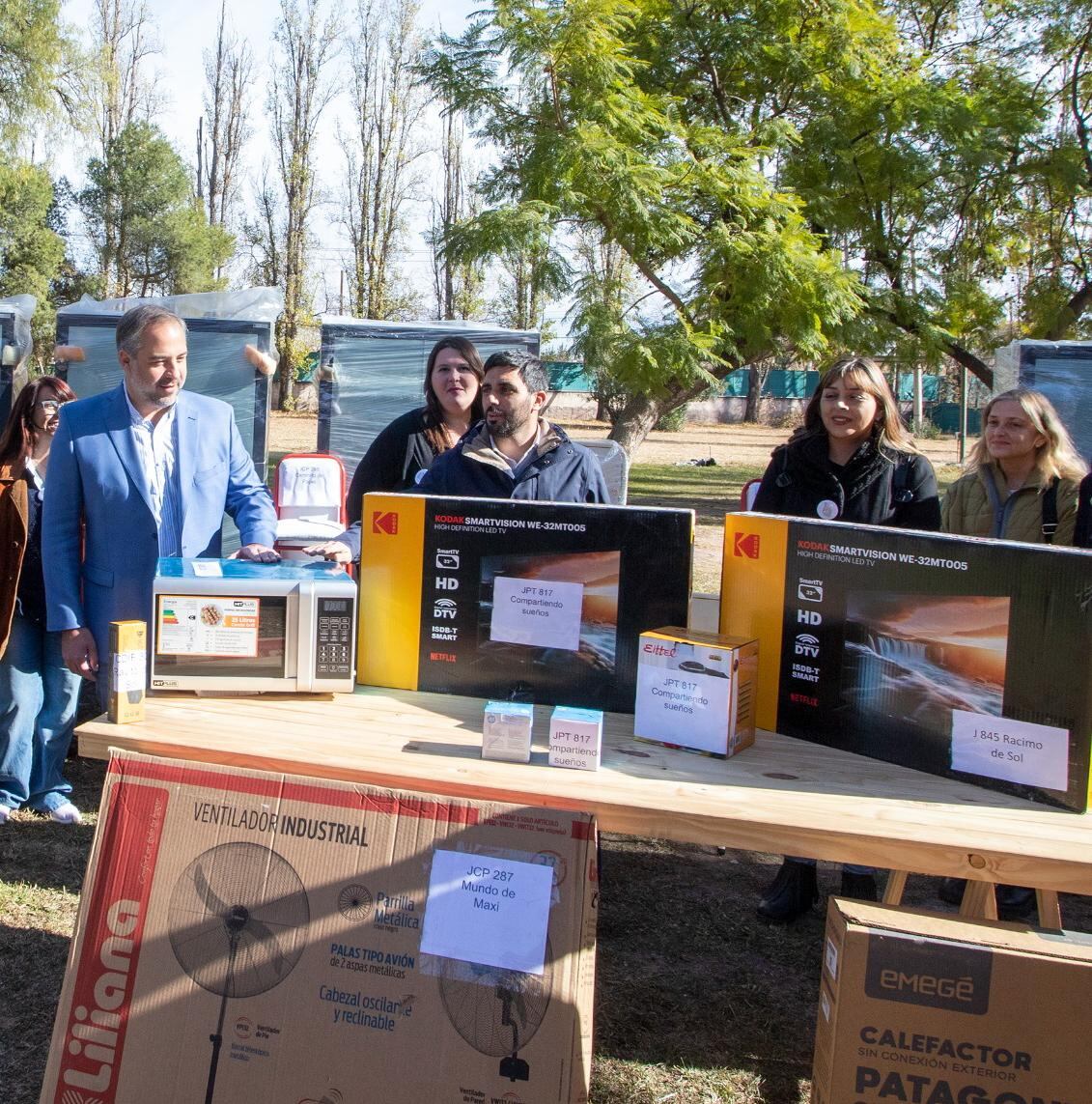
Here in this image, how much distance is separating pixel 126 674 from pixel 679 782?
3.54 ft

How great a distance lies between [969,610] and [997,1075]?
0.76 m

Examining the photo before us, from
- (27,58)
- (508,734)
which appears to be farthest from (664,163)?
(27,58)

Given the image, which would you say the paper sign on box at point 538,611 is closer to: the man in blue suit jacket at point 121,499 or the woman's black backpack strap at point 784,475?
the man in blue suit jacket at point 121,499

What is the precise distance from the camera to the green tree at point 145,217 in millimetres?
25500

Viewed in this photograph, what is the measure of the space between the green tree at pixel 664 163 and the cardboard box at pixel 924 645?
8105 mm

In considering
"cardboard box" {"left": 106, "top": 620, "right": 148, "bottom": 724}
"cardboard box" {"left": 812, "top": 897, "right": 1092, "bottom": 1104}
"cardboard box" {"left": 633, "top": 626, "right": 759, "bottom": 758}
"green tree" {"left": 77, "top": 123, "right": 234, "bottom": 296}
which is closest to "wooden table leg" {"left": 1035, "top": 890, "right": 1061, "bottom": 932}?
"cardboard box" {"left": 812, "top": 897, "right": 1092, "bottom": 1104}

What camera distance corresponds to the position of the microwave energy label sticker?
7.26 feet

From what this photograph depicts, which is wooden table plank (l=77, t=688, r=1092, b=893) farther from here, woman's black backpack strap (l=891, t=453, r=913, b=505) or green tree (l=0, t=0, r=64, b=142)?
green tree (l=0, t=0, r=64, b=142)

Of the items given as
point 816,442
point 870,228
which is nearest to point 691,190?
point 870,228

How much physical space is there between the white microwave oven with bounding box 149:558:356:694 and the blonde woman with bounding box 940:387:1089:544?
2.01 meters

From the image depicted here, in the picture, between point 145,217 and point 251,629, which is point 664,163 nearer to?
point 251,629

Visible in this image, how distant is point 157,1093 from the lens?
181 centimetres

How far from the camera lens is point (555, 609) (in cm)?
226

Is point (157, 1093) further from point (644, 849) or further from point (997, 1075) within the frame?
point (644, 849)
